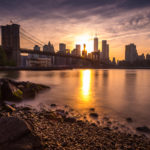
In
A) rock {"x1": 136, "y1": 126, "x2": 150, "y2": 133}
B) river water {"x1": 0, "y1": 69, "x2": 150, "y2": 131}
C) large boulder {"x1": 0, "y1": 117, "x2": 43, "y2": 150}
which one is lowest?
river water {"x1": 0, "y1": 69, "x2": 150, "y2": 131}

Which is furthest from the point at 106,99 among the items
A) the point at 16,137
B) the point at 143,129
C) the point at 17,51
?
the point at 17,51

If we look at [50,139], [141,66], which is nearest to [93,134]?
[50,139]

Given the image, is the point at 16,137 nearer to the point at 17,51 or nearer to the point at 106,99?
the point at 106,99

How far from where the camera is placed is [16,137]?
2.47 meters

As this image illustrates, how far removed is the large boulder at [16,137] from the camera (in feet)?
7.65

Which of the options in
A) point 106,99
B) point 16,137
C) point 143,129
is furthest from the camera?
point 106,99

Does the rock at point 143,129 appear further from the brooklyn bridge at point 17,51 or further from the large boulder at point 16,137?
the brooklyn bridge at point 17,51

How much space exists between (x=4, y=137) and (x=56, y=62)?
563ft

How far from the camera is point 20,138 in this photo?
8.20ft

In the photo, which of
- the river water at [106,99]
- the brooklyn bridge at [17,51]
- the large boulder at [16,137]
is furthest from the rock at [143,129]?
the brooklyn bridge at [17,51]

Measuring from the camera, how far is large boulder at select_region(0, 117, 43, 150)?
2333 millimetres

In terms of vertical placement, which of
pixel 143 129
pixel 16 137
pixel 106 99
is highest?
pixel 16 137

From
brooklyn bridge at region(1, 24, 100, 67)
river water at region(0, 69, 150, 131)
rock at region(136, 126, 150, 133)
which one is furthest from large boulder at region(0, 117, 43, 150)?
brooklyn bridge at region(1, 24, 100, 67)

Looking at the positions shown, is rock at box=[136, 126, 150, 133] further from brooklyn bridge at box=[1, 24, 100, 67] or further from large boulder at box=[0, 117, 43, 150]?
brooklyn bridge at box=[1, 24, 100, 67]
